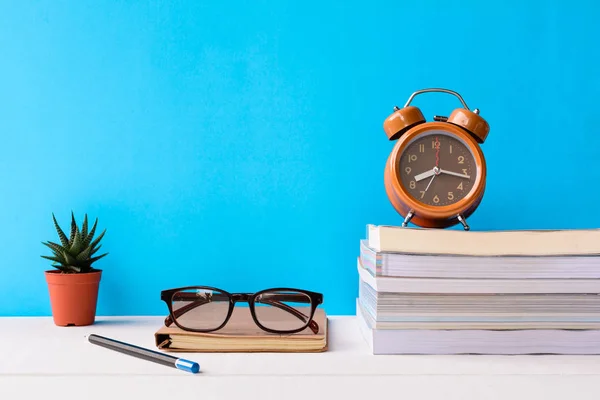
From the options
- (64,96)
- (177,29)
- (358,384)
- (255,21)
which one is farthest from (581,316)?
(64,96)

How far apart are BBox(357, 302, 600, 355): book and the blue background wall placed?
16.9 inches

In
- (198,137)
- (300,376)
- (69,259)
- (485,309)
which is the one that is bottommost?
(300,376)

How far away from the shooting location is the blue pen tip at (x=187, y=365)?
0.82 m

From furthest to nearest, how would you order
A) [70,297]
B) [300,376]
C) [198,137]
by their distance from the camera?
[198,137] → [70,297] → [300,376]

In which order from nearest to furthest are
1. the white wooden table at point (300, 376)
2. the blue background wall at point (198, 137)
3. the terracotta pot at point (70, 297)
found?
the white wooden table at point (300, 376)
the terracotta pot at point (70, 297)
the blue background wall at point (198, 137)

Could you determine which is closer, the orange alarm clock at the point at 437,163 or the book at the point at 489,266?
the book at the point at 489,266

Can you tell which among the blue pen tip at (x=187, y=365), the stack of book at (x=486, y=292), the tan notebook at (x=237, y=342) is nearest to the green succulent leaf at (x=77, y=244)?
the tan notebook at (x=237, y=342)

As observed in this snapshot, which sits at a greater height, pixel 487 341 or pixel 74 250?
pixel 74 250

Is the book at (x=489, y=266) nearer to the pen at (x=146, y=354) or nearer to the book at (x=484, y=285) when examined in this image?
the book at (x=484, y=285)

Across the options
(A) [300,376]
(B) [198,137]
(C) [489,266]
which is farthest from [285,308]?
(B) [198,137]

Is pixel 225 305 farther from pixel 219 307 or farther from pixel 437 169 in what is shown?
pixel 437 169

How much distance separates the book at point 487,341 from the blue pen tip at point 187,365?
0.94 ft

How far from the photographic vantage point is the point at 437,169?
41.7 inches

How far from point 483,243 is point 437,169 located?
0.19 meters
